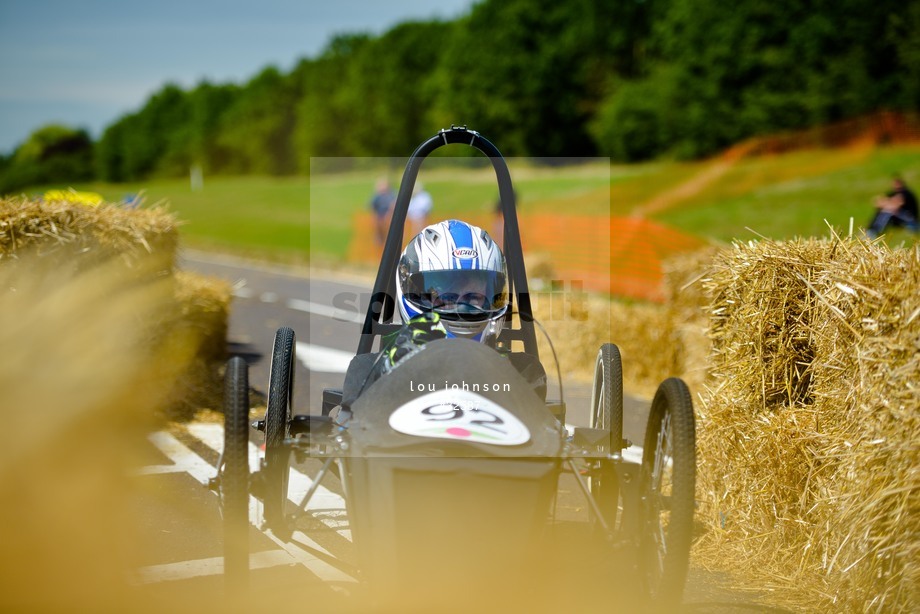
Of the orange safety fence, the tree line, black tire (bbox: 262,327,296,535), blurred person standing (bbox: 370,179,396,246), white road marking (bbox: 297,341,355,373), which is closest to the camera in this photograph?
black tire (bbox: 262,327,296,535)

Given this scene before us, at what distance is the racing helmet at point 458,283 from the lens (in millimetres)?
4723

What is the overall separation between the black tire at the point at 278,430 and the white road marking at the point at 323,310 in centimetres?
1005

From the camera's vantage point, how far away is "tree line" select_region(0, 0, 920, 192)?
4478 centimetres

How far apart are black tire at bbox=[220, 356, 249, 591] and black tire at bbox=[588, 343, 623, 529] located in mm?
1714

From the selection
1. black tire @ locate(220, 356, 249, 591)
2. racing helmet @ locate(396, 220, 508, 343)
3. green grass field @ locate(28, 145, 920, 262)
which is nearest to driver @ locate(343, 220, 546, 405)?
racing helmet @ locate(396, 220, 508, 343)

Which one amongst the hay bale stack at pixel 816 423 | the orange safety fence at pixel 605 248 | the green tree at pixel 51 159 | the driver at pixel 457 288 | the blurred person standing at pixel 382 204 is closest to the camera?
the hay bale stack at pixel 816 423

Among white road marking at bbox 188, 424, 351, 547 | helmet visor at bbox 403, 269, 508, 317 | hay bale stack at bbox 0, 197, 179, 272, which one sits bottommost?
white road marking at bbox 188, 424, 351, 547

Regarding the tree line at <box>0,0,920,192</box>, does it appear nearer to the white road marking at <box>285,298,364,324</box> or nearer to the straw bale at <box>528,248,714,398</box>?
the white road marking at <box>285,298,364,324</box>

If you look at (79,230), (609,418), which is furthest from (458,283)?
(79,230)

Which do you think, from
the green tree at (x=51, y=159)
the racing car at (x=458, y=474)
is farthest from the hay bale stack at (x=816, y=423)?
the green tree at (x=51, y=159)

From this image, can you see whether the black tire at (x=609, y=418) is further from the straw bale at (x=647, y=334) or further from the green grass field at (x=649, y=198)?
the green grass field at (x=649, y=198)

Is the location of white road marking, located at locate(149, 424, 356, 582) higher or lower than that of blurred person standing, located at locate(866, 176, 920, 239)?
lower

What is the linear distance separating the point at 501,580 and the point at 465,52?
243 ft

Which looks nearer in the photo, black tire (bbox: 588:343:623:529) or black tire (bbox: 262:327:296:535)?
black tire (bbox: 262:327:296:535)
